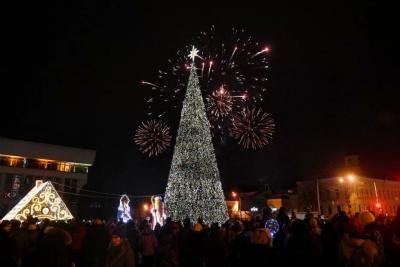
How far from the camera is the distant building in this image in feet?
169

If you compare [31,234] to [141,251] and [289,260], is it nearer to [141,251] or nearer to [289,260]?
[141,251]

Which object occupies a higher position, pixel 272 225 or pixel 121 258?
pixel 272 225

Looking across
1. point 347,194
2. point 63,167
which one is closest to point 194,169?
point 63,167

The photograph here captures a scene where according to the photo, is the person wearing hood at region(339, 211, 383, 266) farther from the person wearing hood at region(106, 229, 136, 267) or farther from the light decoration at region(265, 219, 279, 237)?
the light decoration at region(265, 219, 279, 237)

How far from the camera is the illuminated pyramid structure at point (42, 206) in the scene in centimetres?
1878

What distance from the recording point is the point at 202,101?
20188mm

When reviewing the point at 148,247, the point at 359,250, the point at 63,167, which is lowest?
the point at 148,247

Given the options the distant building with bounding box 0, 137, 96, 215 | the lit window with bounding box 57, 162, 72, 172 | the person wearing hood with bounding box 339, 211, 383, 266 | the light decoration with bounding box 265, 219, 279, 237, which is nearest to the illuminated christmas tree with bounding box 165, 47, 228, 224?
the light decoration with bounding box 265, 219, 279, 237

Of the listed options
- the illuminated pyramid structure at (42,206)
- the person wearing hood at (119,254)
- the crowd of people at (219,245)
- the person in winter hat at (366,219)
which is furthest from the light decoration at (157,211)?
the person in winter hat at (366,219)

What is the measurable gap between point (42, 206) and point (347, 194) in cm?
5364

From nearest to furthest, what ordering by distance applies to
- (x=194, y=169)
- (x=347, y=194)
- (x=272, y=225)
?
(x=272, y=225) < (x=194, y=169) < (x=347, y=194)

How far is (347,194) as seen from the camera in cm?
6062

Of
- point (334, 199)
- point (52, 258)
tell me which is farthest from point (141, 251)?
point (334, 199)

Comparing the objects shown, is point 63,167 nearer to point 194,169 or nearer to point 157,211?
point 157,211
